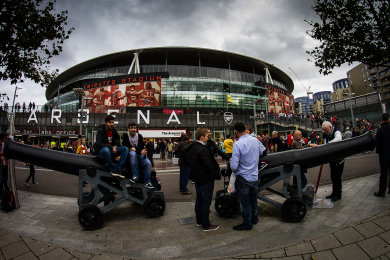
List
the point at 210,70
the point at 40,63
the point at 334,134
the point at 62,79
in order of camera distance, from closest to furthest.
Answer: the point at 334,134 < the point at 40,63 < the point at 210,70 < the point at 62,79

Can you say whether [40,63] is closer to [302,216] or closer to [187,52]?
[302,216]

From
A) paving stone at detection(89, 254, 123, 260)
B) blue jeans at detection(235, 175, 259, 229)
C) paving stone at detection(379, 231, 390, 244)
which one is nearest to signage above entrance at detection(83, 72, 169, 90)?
blue jeans at detection(235, 175, 259, 229)

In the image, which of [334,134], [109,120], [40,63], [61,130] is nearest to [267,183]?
[334,134]

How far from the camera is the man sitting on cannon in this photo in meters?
3.71

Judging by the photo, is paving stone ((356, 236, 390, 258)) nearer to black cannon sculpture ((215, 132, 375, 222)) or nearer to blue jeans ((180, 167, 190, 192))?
black cannon sculpture ((215, 132, 375, 222))

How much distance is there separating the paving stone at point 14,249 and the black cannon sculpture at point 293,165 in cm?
289

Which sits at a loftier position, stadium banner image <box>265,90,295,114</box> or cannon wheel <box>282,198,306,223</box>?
stadium banner image <box>265,90,295,114</box>

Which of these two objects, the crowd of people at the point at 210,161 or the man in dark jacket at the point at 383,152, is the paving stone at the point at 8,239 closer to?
the crowd of people at the point at 210,161

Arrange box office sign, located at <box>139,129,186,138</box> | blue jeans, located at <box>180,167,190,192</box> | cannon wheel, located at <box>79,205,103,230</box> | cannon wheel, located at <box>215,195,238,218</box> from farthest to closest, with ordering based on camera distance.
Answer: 1. box office sign, located at <box>139,129,186,138</box>
2. blue jeans, located at <box>180,167,190,192</box>
3. cannon wheel, located at <box>215,195,238,218</box>
4. cannon wheel, located at <box>79,205,103,230</box>

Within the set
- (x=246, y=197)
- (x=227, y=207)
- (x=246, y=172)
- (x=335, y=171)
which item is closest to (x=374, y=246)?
(x=246, y=197)

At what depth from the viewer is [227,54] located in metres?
42.0

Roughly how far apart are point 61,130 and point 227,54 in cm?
3408

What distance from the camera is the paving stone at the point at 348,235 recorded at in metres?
2.43

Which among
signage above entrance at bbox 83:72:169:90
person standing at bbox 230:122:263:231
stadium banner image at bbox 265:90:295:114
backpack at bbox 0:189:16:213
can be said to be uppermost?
signage above entrance at bbox 83:72:169:90
